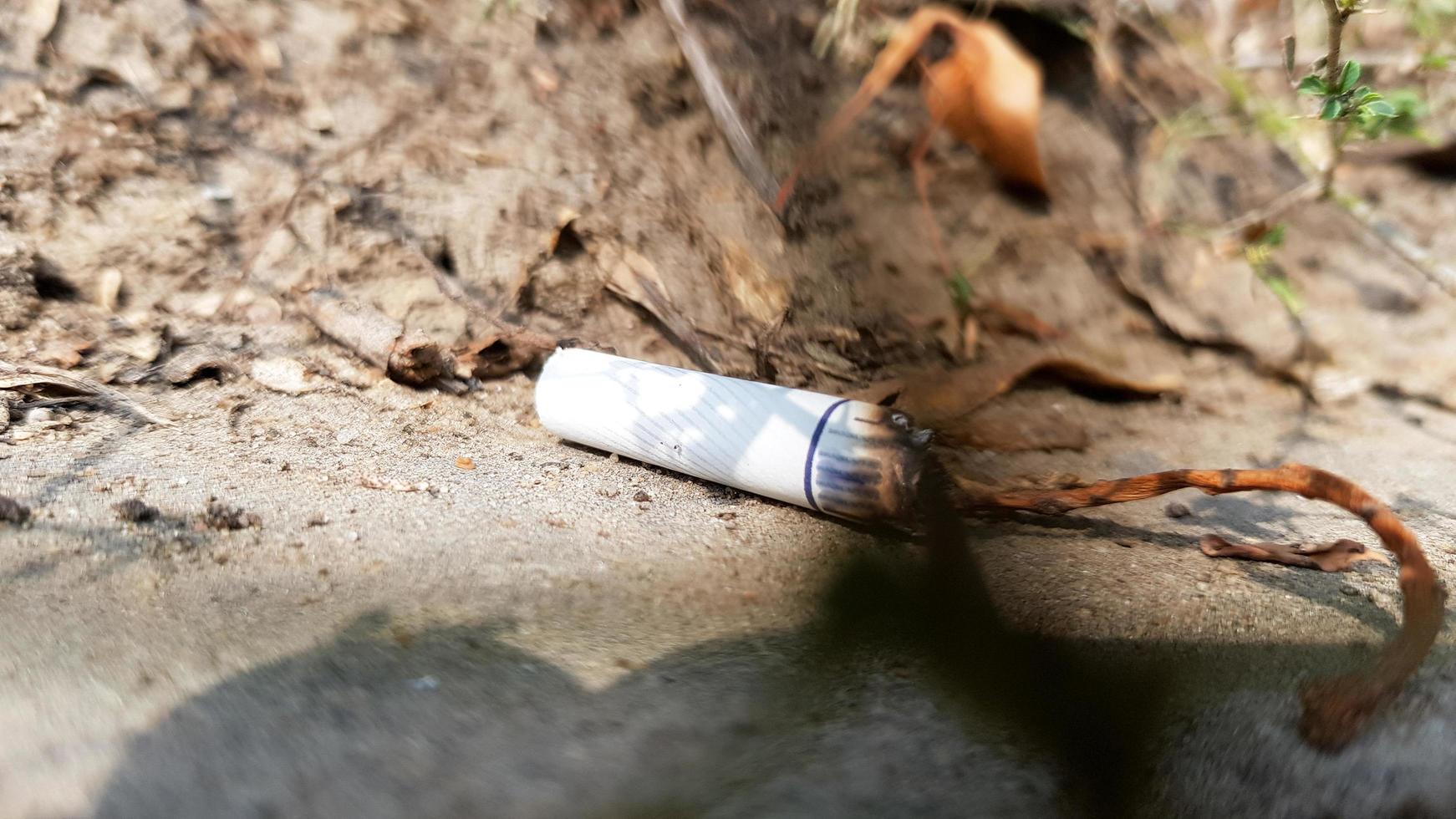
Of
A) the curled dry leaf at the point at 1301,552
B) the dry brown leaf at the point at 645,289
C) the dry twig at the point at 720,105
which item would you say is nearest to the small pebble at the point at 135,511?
the dry brown leaf at the point at 645,289

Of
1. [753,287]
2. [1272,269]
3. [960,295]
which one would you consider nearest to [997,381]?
[960,295]

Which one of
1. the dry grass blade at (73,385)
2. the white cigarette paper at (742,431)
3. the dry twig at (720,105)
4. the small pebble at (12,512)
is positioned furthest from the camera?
the dry twig at (720,105)

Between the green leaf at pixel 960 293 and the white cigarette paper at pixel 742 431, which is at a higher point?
the green leaf at pixel 960 293

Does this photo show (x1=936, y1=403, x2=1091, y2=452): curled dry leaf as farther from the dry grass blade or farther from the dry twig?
the dry grass blade

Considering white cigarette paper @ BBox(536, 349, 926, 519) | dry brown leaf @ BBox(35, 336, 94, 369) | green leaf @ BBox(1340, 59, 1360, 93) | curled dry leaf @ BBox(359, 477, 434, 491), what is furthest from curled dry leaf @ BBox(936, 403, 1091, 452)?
dry brown leaf @ BBox(35, 336, 94, 369)

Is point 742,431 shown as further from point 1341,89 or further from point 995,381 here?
point 1341,89

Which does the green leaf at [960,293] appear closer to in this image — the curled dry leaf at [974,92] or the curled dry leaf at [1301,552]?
the curled dry leaf at [974,92]

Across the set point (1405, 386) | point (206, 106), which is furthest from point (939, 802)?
point (206, 106)
